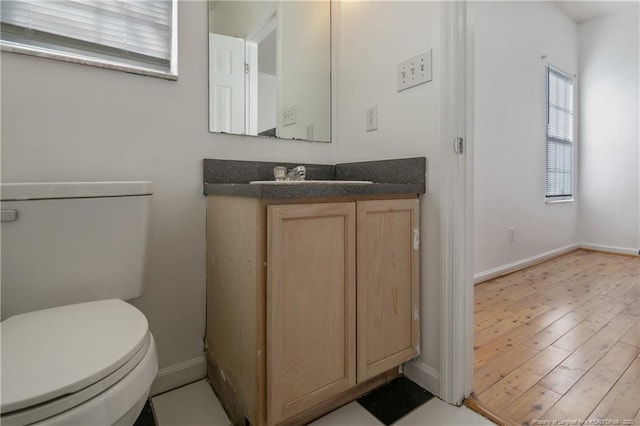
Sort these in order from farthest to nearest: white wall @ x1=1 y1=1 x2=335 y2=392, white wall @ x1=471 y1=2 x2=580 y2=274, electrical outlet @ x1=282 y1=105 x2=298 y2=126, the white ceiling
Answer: the white ceiling → white wall @ x1=471 y1=2 x2=580 y2=274 → electrical outlet @ x1=282 y1=105 x2=298 y2=126 → white wall @ x1=1 y1=1 x2=335 y2=392

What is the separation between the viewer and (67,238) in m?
0.99

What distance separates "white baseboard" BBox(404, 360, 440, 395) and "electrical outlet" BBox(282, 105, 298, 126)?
1.20 meters

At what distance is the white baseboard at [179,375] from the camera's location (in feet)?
4.21

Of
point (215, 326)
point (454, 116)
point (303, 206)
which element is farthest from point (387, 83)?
point (215, 326)

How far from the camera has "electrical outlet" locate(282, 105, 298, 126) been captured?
160cm

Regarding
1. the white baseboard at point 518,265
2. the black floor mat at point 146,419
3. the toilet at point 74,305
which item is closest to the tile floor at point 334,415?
the black floor mat at point 146,419

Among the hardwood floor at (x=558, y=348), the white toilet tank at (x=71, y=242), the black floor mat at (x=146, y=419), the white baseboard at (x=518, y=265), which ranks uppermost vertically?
the white toilet tank at (x=71, y=242)

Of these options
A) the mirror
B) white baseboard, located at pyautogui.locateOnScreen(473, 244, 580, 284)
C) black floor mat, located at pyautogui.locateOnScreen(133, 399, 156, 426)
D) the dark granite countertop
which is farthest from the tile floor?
white baseboard, located at pyautogui.locateOnScreen(473, 244, 580, 284)

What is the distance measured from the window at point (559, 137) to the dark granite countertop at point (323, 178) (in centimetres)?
283

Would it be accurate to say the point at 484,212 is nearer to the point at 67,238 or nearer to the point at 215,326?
the point at 215,326

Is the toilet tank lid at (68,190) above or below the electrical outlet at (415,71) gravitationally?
below

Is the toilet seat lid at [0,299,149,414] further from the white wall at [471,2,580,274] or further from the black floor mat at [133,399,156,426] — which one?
the white wall at [471,2,580,274]

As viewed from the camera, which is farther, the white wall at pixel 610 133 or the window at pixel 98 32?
the white wall at pixel 610 133

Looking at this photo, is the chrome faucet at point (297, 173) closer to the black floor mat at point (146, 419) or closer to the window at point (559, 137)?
the black floor mat at point (146, 419)
